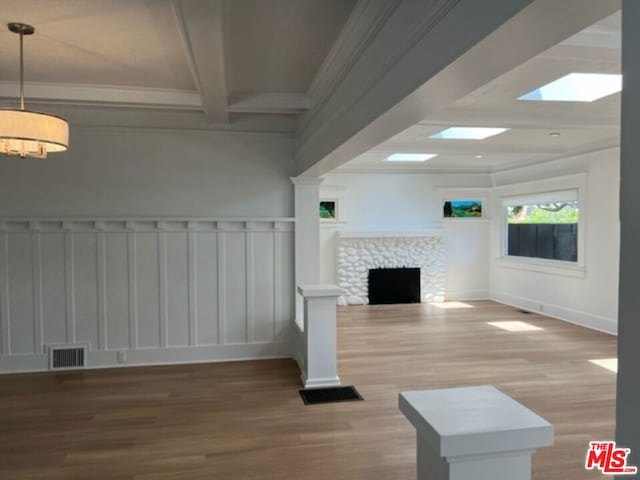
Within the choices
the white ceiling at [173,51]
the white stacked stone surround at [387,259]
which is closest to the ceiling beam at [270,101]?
the white ceiling at [173,51]

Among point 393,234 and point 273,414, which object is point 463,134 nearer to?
point 393,234

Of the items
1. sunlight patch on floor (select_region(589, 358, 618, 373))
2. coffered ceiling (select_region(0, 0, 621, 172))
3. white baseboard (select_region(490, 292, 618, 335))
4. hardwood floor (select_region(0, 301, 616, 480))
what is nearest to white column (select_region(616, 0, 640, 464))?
coffered ceiling (select_region(0, 0, 621, 172))

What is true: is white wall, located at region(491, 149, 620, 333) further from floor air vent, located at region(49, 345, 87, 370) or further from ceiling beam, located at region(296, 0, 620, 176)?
floor air vent, located at region(49, 345, 87, 370)

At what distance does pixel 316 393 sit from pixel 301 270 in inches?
59.9

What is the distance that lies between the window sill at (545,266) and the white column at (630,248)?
655 centimetres

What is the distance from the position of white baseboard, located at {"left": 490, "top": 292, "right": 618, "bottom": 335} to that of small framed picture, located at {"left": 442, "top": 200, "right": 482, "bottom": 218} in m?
1.65

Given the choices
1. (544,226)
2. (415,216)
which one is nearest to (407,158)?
(415,216)

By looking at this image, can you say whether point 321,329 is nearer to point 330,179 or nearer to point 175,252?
point 175,252

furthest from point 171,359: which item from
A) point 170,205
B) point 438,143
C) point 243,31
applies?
point 438,143

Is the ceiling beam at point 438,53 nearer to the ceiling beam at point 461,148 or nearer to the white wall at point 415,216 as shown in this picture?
the ceiling beam at point 461,148

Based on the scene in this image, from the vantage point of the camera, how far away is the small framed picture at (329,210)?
8.34 meters

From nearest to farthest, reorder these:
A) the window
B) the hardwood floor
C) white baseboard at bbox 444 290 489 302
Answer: the hardwood floor, the window, white baseboard at bbox 444 290 489 302

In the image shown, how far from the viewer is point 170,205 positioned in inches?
192

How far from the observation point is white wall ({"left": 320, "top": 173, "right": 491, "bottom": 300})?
8.35m
